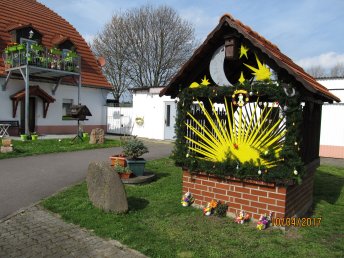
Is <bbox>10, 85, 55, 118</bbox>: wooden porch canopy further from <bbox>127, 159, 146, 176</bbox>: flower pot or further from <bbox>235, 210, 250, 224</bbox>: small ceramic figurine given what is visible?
<bbox>235, 210, 250, 224</bbox>: small ceramic figurine

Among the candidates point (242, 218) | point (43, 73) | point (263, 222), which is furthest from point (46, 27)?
point (263, 222)

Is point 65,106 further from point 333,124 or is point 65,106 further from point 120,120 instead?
point 333,124

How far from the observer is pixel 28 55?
17.4 meters

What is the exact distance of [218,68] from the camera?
6059mm

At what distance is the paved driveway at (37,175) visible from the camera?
6999 mm

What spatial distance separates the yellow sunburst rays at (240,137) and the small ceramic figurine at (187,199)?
0.78 meters

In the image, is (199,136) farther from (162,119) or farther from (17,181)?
(162,119)

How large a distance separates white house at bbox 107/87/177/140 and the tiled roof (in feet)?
8.94

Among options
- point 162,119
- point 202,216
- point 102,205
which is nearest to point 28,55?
point 162,119

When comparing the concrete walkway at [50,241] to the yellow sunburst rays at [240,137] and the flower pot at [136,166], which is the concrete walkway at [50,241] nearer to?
the yellow sunburst rays at [240,137]

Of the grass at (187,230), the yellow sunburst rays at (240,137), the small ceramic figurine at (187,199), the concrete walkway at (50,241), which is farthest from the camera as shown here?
the small ceramic figurine at (187,199)

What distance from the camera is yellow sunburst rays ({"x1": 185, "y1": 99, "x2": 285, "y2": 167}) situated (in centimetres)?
545

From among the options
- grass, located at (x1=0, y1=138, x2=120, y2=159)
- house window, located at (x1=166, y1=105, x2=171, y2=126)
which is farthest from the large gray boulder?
house window, located at (x1=166, y1=105, x2=171, y2=126)
